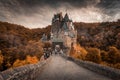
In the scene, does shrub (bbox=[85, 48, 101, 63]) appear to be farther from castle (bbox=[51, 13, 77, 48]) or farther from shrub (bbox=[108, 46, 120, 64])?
castle (bbox=[51, 13, 77, 48])

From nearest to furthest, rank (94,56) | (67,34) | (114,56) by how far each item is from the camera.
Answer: (94,56) → (114,56) → (67,34)

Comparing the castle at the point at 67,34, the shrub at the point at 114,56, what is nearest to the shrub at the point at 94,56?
the shrub at the point at 114,56

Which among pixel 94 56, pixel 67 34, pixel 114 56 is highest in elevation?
pixel 67 34

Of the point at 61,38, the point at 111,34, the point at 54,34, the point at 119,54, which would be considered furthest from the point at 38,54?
the point at 54,34

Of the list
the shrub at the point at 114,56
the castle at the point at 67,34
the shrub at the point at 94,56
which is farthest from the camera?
the castle at the point at 67,34

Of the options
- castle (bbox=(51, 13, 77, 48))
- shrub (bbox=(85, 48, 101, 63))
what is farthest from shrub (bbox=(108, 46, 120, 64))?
castle (bbox=(51, 13, 77, 48))

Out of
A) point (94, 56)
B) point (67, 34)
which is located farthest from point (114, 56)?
point (67, 34)

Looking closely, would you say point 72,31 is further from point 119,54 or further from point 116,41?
point 119,54

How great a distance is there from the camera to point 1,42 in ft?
290

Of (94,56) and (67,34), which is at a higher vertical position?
(67,34)

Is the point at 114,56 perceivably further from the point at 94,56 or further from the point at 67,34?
the point at 67,34

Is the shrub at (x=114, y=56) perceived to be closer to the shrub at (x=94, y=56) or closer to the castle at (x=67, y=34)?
the shrub at (x=94, y=56)

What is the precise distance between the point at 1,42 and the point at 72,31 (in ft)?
125

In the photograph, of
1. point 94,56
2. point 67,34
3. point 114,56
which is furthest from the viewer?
point 67,34
